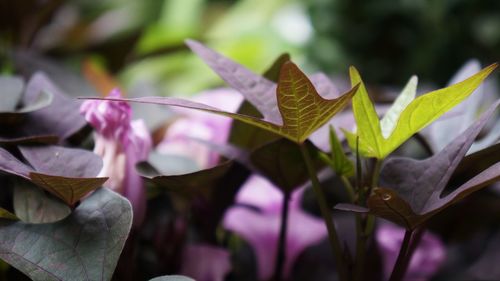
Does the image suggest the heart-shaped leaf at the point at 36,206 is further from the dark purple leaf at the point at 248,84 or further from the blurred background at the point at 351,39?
the blurred background at the point at 351,39

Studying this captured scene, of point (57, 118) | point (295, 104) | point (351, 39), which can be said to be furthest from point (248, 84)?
point (351, 39)

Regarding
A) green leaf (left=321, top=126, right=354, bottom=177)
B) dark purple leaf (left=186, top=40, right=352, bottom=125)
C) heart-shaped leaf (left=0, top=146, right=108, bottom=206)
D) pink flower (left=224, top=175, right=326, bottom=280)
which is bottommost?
pink flower (left=224, top=175, right=326, bottom=280)

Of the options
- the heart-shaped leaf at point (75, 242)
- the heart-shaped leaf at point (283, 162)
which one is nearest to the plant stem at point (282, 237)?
the heart-shaped leaf at point (283, 162)

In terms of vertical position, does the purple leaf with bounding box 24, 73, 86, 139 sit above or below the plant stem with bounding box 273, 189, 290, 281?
above

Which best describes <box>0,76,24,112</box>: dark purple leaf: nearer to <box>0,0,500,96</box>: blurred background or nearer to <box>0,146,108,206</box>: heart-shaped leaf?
<box>0,146,108,206</box>: heart-shaped leaf

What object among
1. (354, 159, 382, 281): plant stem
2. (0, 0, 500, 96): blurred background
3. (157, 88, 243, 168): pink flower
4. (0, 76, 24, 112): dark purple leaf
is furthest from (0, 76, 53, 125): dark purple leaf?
(0, 0, 500, 96): blurred background

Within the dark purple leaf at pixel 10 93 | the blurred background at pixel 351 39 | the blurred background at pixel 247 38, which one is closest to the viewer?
the dark purple leaf at pixel 10 93

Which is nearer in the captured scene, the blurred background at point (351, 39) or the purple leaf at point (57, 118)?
the purple leaf at point (57, 118)
